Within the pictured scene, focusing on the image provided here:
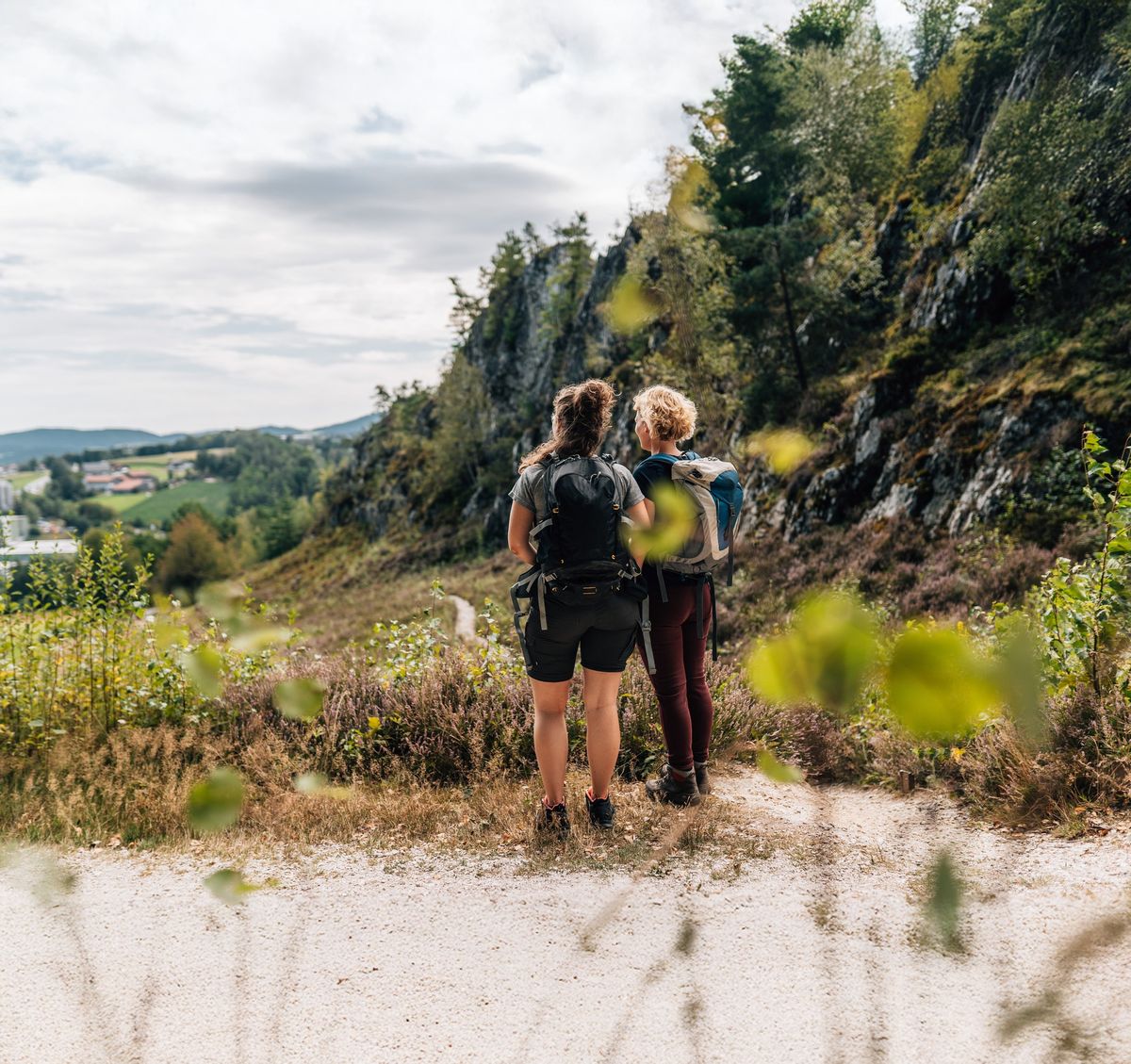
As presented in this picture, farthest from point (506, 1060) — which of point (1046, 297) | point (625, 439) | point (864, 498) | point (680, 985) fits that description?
point (625, 439)

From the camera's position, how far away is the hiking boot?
14.7ft

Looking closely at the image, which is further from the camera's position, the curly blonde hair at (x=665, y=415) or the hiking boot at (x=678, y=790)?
the hiking boot at (x=678, y=790)

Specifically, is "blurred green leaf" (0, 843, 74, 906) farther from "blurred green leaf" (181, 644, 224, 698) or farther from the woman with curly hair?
the woman with curly hair

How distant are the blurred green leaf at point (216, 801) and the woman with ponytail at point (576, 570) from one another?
203cm

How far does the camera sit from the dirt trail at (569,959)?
8.45 feet

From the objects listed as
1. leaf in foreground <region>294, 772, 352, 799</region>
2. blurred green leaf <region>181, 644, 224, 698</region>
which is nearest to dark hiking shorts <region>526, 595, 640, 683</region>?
leaf in foreground <region>294, 772, 352, 799</region>

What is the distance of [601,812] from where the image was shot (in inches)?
165

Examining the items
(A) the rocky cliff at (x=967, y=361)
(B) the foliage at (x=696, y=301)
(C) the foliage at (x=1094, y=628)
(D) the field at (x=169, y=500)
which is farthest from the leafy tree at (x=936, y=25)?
(D) the field at (x=169, y=500)

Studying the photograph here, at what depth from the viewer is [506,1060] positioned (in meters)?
2.54

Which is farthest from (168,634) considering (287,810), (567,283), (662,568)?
(567,283)

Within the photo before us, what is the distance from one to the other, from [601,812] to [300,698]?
2.78 metres

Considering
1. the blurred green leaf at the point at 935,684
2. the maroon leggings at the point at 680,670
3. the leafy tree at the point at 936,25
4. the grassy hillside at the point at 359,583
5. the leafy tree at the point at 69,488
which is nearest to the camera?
the blurred green leaf at the point at 935,684

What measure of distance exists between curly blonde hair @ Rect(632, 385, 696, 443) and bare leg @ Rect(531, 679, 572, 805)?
58.9 inches

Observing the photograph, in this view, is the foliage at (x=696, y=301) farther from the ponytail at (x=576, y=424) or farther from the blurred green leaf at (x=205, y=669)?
the ponytail at (x=576, y=424)
